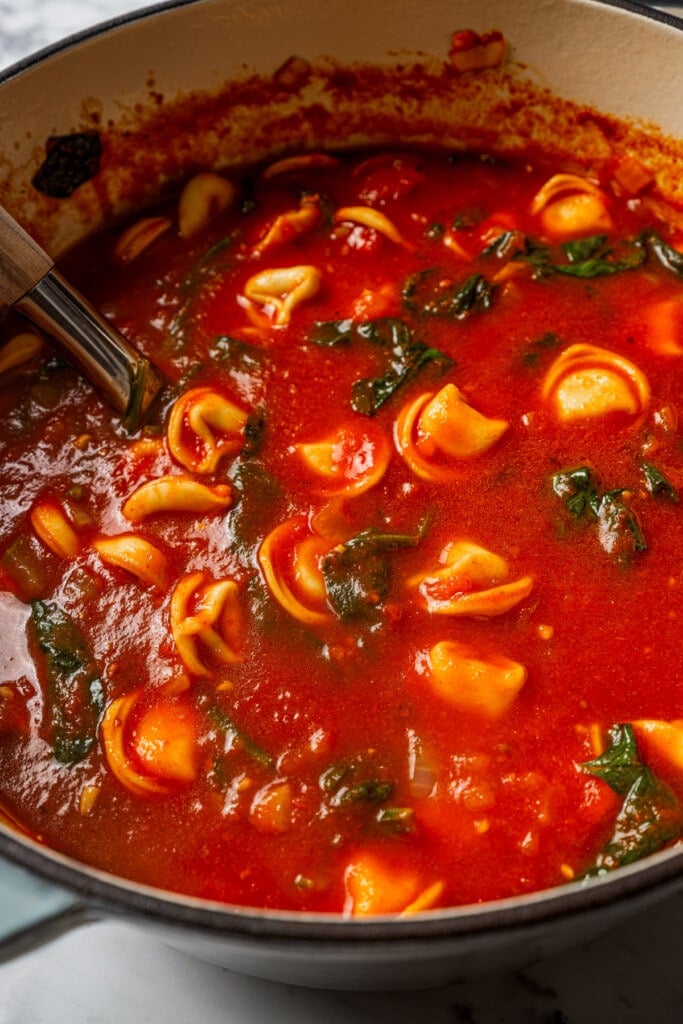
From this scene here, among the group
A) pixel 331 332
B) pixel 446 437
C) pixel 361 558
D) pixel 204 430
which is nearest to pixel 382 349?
pixel 331 332

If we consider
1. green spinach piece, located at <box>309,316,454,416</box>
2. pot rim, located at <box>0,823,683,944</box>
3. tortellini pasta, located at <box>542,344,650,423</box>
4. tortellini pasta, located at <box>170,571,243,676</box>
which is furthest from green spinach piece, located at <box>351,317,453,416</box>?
pot rim, located at <box>0,823,683,944</box>

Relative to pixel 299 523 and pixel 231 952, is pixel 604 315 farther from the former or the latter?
pixel 231 952

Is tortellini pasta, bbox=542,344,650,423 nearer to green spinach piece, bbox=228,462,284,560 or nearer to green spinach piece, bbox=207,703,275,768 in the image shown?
green spinach piece, bbox=228,462,284,560

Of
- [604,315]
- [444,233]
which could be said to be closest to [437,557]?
[604,315]

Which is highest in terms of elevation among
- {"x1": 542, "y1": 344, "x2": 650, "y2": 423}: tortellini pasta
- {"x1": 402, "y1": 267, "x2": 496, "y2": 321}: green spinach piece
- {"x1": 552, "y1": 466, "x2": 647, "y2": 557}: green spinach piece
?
{"x1": 402, "y1": 267, "x2": 496, "y2": 321}: green spinach piece

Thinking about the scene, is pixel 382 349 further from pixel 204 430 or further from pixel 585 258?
pixel 585 258

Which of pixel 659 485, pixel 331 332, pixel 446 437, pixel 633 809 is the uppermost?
pixel 331 332
